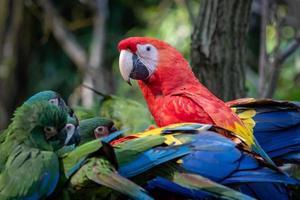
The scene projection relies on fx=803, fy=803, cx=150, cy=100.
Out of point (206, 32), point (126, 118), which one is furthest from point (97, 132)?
point (206, 32)

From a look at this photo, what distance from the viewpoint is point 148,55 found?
118 inches

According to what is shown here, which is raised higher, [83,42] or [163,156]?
[163,156]

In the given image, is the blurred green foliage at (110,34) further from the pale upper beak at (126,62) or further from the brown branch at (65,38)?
the pale upper beak at (126,62)

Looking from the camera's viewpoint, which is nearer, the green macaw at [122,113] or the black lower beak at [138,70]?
the black lower beak at [138,70]

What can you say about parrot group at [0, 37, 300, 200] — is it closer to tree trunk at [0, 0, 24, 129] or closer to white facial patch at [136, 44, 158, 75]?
white facial patch at [136, 44, 158, 75]

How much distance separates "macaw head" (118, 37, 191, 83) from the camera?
2980 millimetres

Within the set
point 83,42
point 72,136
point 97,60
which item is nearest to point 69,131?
point 72,136

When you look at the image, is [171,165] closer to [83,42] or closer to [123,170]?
[123,170]

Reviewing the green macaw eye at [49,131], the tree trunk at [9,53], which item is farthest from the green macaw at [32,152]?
the tree trunk at [9,53]

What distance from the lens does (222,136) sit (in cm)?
245

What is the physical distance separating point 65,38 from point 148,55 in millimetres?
2767

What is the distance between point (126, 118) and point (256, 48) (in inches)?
136

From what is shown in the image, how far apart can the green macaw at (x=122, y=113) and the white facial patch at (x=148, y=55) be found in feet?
1.50

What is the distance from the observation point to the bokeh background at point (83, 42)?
17.9ft
